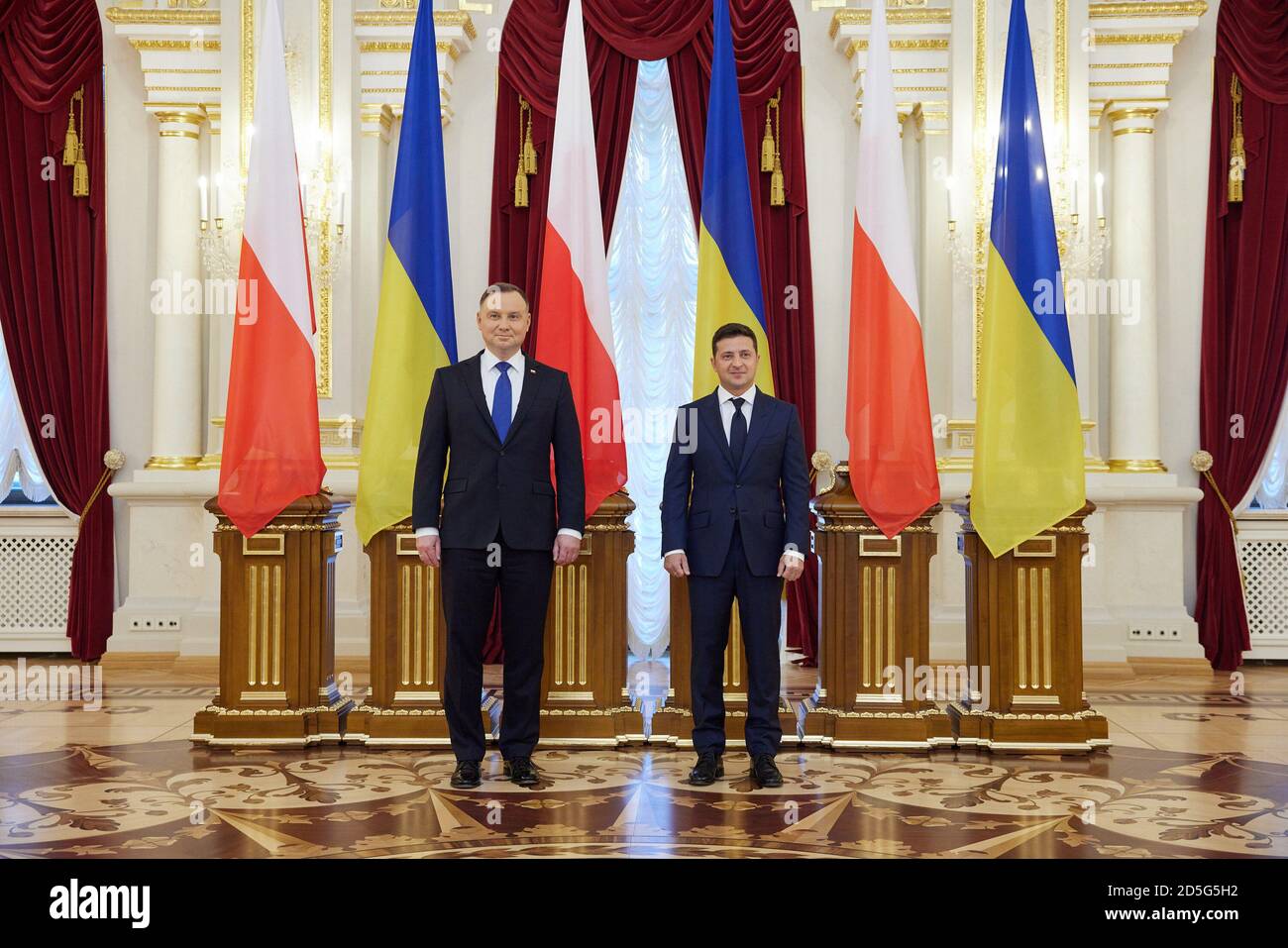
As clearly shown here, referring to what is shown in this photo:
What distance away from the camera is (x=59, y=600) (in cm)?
772

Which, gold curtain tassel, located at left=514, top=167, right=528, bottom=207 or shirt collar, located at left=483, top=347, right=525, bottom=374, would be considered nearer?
shirt collar, located at left=483, top=347, right=525, bottom=374

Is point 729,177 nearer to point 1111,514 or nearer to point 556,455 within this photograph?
point 556,455

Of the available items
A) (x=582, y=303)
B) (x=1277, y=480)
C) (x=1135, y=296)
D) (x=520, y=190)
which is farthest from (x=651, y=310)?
(x=1277, y=480)

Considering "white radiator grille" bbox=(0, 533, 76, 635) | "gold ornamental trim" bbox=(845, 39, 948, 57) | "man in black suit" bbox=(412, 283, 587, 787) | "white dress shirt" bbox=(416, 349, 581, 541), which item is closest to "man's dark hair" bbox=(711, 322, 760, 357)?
"man in black suit" bbox=(412, 283, 587, 787)

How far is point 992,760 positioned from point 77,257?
21.0 feet

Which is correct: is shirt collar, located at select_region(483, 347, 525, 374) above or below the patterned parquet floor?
above

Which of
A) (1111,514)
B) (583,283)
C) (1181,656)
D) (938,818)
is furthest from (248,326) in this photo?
(1181,656)

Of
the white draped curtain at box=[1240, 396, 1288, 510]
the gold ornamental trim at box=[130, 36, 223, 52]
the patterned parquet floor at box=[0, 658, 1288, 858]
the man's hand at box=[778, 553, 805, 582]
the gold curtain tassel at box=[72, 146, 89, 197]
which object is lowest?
the patterned parquet floor at box=[0, 658, 1288, 858]

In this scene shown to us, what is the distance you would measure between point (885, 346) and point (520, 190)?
3.27 m

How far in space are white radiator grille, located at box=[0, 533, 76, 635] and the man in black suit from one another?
4.62m

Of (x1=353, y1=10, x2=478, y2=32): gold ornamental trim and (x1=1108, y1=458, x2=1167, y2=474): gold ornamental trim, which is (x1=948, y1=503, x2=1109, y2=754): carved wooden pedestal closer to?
(x1=1108, y1=458, x2=1167, y2=474): gold ornamental trim

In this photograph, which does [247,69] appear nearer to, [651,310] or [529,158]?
[529,158]

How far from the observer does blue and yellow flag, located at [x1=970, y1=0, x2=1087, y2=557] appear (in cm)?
→ 485

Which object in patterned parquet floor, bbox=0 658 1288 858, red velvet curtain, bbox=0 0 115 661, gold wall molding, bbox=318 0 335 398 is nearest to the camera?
patterned parquet floor, bbox=0 658 1288 858
